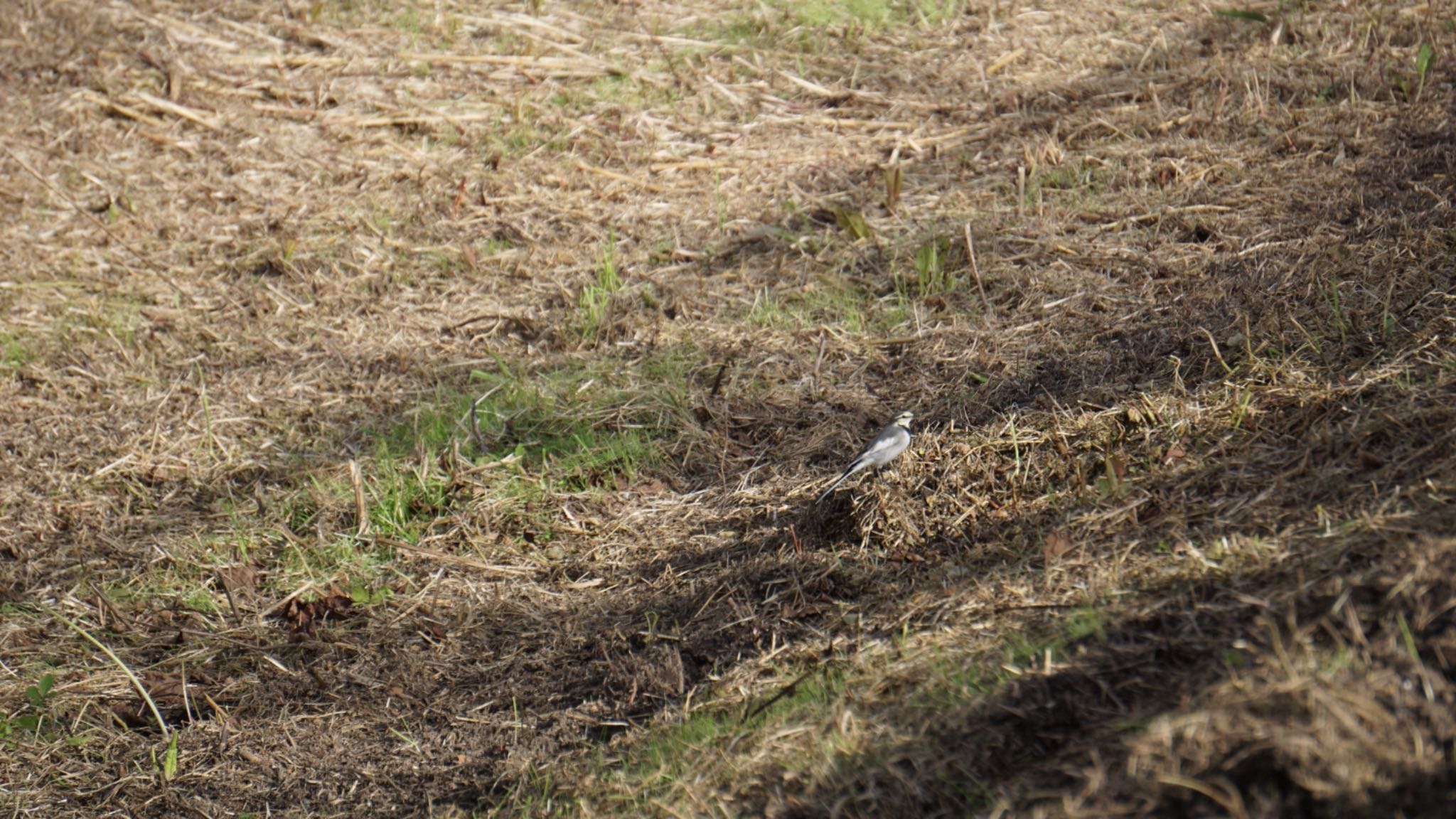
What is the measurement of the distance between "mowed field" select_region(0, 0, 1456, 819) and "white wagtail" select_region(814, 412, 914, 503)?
0.25ft

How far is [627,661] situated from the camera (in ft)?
9.91

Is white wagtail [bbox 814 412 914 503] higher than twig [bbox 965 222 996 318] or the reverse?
the reverse

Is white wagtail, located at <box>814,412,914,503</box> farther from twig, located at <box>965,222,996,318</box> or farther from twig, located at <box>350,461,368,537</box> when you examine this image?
twig, located at <box>350,461,368,537</box>

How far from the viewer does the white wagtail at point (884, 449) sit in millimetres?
3201

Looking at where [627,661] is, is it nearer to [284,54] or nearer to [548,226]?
[548,226]

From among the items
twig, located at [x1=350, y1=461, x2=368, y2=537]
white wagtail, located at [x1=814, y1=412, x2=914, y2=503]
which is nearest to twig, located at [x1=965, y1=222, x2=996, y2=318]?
white wagtail, located at [x1=814, y1=412, x2=914, y2=503]

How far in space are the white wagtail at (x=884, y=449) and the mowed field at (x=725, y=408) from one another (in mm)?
77

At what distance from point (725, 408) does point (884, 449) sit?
0.85 m

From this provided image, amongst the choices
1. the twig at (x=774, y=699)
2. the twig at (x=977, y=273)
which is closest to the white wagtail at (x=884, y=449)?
the twig at (x=774, y=699)

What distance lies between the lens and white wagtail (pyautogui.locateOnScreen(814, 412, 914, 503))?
10.5 ft

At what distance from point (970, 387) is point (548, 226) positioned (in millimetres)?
2221

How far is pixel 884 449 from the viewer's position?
3229mm

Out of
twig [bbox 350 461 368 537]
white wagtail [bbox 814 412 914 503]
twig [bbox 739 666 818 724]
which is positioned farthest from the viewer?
twig [bbox 350 461 368 537]

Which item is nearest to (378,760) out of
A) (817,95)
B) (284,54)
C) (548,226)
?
(548,226)
